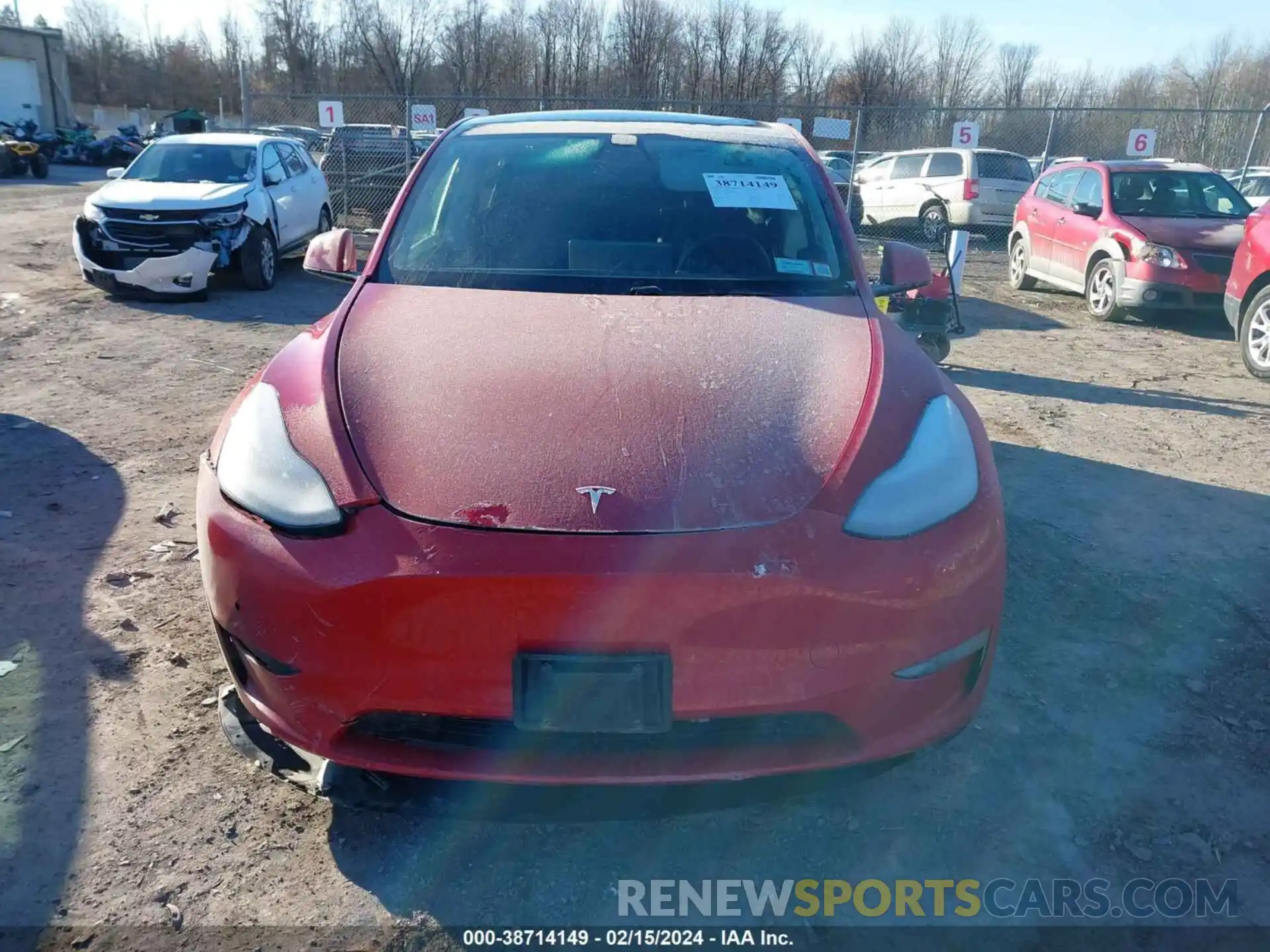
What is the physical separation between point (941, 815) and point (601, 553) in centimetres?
126

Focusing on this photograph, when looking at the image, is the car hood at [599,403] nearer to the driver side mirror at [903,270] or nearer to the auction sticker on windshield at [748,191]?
the auction sticker on windshield at [748,191]

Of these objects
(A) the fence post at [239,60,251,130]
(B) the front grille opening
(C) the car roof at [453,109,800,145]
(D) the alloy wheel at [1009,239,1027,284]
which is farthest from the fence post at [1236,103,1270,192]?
(B) the front grille opening

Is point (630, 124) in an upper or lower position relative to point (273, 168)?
upper

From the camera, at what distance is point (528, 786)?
1869mm

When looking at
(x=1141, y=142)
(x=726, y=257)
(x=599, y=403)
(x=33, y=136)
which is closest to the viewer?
(x=599, y=403)

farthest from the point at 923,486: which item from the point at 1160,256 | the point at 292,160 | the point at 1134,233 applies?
the point at 292,160

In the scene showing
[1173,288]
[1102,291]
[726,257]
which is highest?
[726,257]

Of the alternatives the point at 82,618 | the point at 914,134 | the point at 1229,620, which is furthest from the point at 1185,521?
the point at 914,134

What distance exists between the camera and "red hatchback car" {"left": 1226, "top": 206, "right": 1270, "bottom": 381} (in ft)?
23.0

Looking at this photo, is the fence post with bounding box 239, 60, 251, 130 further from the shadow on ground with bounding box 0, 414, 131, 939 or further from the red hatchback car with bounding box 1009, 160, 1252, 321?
the red hatchback car with bounding box 1009, 160, 1252, 321

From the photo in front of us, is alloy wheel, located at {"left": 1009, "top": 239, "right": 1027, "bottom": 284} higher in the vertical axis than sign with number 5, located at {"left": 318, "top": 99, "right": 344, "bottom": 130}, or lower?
lower

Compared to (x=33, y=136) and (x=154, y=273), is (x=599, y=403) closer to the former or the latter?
(x=154, y=273)

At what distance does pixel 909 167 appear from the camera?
649 inches

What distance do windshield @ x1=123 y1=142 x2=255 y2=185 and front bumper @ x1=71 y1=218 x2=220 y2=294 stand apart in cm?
113
